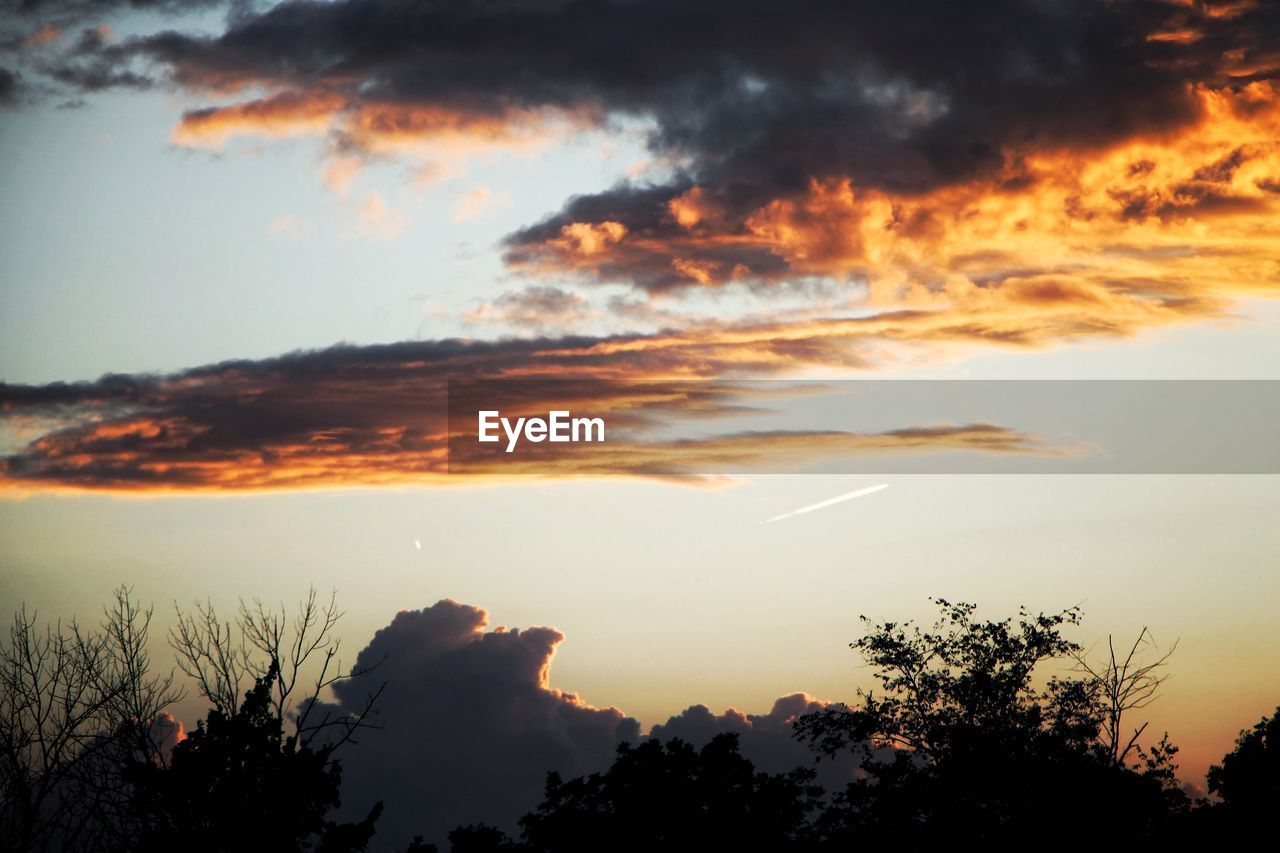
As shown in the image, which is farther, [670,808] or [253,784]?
[670,808]

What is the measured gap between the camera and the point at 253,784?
137 feet

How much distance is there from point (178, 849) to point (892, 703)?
22985 millimetres

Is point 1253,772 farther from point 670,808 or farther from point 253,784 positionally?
point 253,784

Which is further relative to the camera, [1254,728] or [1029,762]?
[1254,728]

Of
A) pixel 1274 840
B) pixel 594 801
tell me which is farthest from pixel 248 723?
pixel 1274 840

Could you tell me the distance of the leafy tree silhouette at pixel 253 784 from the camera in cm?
4003

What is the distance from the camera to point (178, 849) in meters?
36.9

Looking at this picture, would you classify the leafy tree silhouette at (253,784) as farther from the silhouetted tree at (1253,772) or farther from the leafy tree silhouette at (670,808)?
the silhouetted tree at (1253,772)

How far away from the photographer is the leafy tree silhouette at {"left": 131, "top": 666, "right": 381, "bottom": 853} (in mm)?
40031

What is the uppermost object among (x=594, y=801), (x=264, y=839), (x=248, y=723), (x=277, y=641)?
(x=277, y=641)

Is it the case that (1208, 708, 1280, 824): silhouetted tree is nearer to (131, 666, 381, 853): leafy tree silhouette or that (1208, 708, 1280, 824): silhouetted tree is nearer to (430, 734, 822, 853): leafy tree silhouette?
(430, 734, 822, 853): leafy tree silhouette

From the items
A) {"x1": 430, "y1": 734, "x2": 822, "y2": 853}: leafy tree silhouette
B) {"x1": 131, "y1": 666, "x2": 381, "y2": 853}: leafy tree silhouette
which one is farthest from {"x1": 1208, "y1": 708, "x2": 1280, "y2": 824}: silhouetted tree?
{"x1": 131, "y1": 666, "x2": 381, "y2": 853}: leafy tree silhouette

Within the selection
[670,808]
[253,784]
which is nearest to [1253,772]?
[670,808]

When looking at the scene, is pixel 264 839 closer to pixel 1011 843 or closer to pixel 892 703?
pixel 892 703
